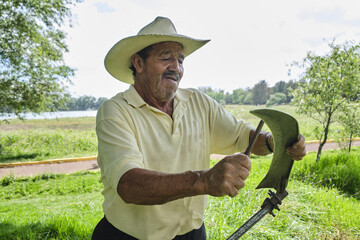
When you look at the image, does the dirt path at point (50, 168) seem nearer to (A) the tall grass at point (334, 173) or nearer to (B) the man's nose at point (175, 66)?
(A) the tall grass at point (334, 173)

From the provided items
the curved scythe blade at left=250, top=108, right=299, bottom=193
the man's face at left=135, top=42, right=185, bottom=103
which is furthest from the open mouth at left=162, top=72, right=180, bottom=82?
the curved scythe blade at left=250, top=108, right=299, bottom=193

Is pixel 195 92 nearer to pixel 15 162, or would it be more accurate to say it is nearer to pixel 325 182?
pixel 325 182

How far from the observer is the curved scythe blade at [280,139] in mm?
1255

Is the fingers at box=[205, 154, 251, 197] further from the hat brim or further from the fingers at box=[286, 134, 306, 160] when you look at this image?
the hat brim

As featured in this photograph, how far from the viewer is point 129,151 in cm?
141

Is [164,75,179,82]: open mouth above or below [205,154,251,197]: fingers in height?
above

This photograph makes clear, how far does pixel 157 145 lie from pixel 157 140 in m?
0.03

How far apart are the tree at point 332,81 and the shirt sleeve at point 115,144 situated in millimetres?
6845

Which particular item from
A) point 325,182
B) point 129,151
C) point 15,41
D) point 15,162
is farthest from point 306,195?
point 15,162

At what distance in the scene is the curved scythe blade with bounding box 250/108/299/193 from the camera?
1255mm

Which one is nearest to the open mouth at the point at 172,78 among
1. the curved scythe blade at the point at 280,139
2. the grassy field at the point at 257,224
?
the curved scythe blade at the point at 280,139

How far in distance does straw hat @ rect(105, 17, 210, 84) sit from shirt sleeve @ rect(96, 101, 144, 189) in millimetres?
500

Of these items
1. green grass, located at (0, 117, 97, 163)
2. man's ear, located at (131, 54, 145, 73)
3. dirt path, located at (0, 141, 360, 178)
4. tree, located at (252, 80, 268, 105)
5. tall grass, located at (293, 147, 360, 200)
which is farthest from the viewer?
tree, located at (252, 80, 268, 105)

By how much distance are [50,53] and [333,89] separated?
392 inches
